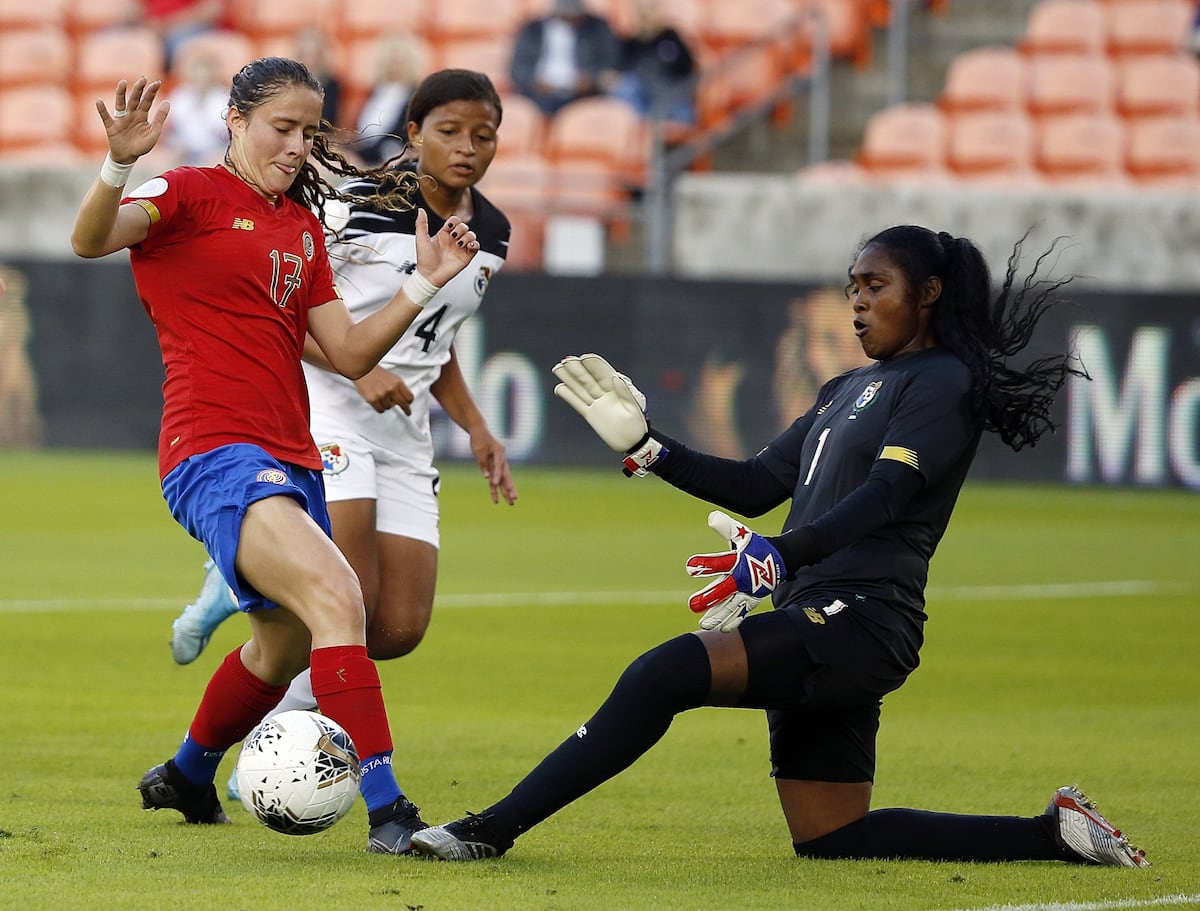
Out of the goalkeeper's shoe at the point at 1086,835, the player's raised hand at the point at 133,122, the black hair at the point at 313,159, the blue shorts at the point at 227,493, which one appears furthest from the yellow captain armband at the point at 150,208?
the goalkeeper's shoe at the point at 1086,835

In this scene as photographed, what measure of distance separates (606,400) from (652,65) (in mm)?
15311

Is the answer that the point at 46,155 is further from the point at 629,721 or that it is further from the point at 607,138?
the point at 629,721

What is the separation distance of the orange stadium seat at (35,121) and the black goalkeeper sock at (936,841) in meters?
18.3

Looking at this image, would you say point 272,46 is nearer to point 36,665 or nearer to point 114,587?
point 114,587

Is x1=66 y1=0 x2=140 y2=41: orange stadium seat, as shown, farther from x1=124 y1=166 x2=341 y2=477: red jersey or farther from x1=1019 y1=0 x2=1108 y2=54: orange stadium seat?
x1=124 y1=166 x2=341 y2=477: red jersey

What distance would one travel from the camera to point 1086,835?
5316 mm

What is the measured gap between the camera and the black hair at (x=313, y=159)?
5.32 m

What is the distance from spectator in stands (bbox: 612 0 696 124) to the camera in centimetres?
2017

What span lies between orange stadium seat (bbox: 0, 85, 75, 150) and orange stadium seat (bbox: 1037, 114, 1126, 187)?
1061 centimetres

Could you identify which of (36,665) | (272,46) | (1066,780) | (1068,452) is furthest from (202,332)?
(272,46)

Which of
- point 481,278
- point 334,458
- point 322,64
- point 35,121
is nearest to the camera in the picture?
point 334,458

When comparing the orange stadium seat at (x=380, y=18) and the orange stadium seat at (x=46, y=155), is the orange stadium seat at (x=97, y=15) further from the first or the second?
the orange stadium seat at (x=380, y=18)

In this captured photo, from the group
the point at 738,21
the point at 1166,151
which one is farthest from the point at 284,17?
the point at 1166,151

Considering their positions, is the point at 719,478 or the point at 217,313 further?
the point at 719,478
